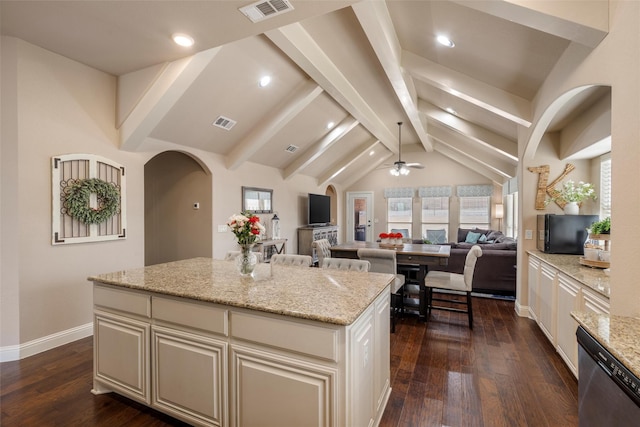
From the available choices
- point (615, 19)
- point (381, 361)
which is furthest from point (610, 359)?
point (615, 19)

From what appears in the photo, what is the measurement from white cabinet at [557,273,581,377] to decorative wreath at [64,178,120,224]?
180 inches

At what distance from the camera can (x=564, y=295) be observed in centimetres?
257

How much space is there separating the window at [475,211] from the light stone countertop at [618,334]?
7.80m

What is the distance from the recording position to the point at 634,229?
1435mm

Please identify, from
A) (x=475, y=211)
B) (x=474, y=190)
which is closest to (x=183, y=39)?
(x=474, y=190)

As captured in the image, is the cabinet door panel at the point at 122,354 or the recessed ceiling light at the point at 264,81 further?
the recessed ceiling light at the point at 264,81

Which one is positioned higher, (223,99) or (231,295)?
(223,99)

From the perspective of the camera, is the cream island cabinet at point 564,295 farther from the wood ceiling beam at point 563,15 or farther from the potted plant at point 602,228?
the wood ceiling beam at point 563,15

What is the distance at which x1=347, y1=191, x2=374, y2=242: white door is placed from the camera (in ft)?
32.7

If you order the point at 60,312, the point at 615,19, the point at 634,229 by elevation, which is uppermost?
the point at 615,19

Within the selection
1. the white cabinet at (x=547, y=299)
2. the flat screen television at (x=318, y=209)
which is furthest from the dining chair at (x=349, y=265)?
→ the flat screen television at (x=318, y=209)

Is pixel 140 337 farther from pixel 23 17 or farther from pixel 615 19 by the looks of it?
pixel 615 19

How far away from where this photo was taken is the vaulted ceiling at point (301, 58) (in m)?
2.20

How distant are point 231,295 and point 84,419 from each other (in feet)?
4.65
